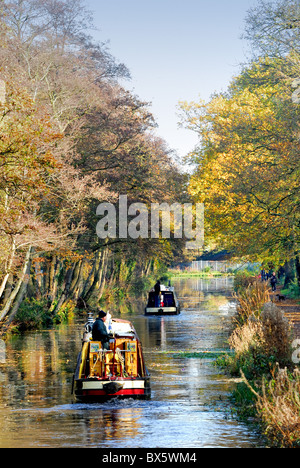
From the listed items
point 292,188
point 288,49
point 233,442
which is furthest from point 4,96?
point 288,49

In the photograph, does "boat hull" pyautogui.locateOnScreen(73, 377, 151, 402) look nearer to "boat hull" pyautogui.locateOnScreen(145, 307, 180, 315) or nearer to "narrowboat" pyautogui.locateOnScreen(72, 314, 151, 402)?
"narrowboat" pyautogui.locateOnScreen(72, 314, 151, 402)

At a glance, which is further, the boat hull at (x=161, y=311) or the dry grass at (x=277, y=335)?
the boat hull at (x=161, y=311)

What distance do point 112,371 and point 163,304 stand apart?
24678 millimetres

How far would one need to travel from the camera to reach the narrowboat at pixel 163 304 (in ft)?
138


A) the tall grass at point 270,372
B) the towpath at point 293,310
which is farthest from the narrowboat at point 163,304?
the tall grass at point 270,372

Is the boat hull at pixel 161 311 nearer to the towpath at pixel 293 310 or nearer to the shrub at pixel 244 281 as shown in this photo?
the shrub at pixel 244 281

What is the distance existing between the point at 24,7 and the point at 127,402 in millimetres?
25576

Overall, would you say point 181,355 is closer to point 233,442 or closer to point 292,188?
point 292,188

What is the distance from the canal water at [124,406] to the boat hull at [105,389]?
8.4 inches

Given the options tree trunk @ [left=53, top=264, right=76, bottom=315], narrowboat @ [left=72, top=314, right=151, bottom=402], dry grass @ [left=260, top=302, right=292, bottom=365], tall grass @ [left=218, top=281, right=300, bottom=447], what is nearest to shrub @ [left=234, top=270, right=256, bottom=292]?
tree trunk @ [left=53, top=264, right=76, bottom=315]

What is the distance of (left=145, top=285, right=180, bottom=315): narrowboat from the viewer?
42.1m

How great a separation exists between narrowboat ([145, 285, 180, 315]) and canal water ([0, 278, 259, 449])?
11.3 metres

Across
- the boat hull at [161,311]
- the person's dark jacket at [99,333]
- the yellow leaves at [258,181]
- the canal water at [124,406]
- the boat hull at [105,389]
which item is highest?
the yellow leaves at [258,181]

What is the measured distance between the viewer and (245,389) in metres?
16.7
